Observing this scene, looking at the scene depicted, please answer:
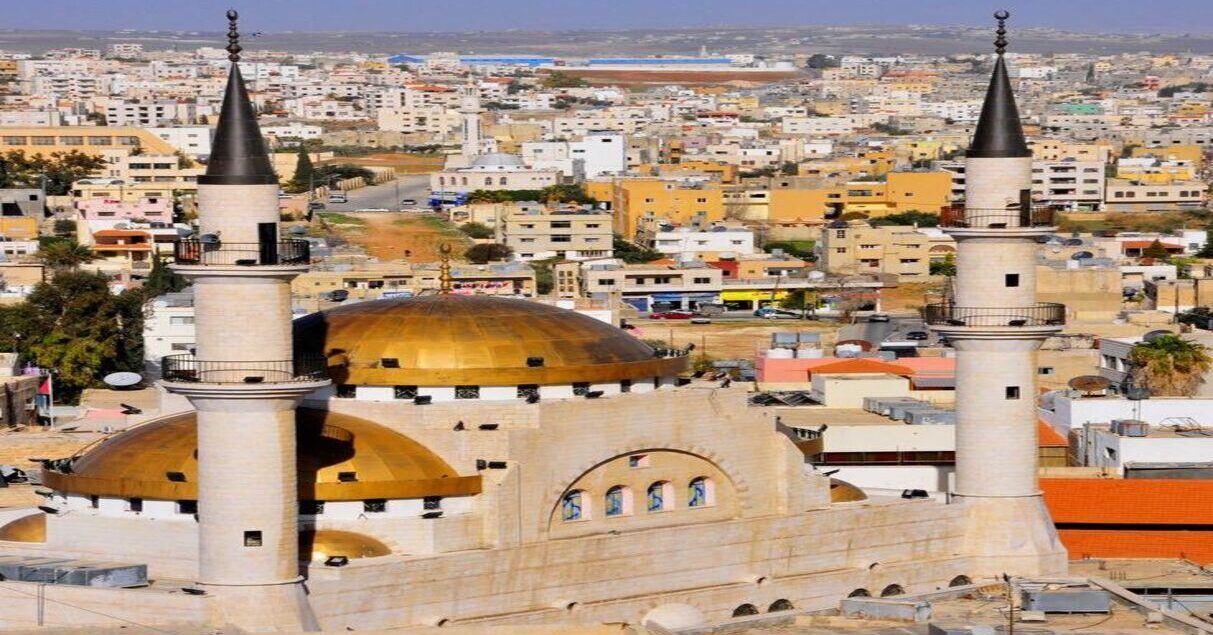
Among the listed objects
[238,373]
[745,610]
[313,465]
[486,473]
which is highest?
[238,373]

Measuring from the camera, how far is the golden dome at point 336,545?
3256 cm

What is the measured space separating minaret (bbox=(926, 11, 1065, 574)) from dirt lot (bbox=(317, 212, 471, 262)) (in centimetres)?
7381

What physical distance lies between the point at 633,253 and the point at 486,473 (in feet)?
269

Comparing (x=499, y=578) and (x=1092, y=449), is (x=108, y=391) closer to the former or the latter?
(x=1092, y=449)

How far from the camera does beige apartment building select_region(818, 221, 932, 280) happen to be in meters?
112

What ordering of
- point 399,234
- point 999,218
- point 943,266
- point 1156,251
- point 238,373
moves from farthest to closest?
point 399,234 < point 1156,251 < point 943,266 < point 999,218 < point 238,373

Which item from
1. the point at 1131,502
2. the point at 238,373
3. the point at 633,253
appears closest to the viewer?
the point at 238,373

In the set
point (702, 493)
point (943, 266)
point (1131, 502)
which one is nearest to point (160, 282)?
point (943, 266)

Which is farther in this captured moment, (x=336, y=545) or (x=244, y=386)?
(x=336, y=545)

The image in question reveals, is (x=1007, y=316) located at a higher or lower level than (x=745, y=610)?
higher

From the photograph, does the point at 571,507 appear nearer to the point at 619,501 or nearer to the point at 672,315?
the point at 619,501

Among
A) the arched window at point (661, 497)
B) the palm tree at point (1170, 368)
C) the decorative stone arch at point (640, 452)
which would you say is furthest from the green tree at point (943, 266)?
the arched window at point (661, 497)

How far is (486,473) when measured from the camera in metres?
34.0

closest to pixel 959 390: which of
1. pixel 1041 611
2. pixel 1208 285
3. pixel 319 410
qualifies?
pixel 1041 611
